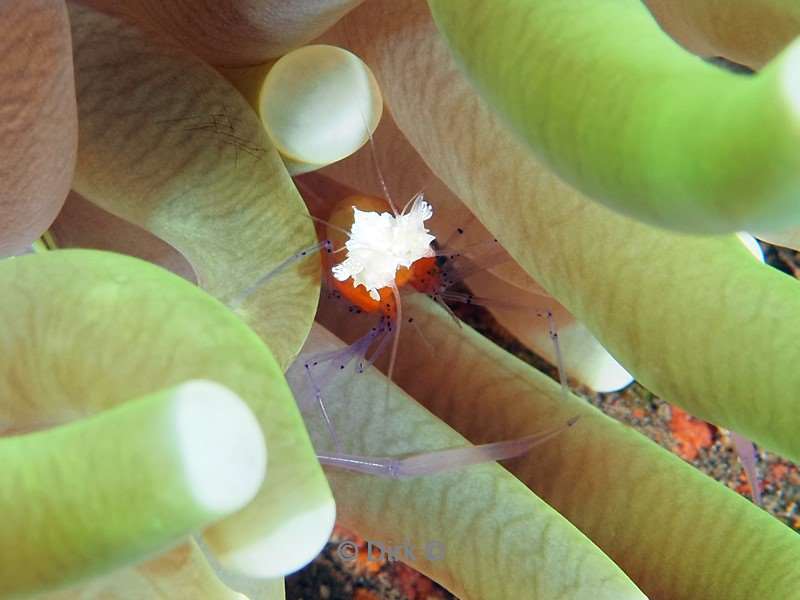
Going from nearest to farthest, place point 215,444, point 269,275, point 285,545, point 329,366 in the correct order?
1. point 215,444
2. point 285,545
3. point 269,275
4. point 329,366

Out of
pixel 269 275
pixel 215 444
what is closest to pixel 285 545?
pixel 215 444

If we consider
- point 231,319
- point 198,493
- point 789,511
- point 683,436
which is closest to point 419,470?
→ point 231,319

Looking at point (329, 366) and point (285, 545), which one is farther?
point (329, 366)

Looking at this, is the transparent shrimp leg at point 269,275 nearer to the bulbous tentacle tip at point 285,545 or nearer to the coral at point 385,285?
the coral at point 385,285

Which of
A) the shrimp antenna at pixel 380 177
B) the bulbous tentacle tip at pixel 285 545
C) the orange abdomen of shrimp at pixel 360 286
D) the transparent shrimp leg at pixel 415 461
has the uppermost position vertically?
the bulbous tentacle tip at pixel 285 545

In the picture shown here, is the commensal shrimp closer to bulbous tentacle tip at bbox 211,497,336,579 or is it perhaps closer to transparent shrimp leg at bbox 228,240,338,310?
transparent shrimp leg at bbox 228,240,338,310

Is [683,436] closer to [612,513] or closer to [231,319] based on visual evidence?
[612,513]

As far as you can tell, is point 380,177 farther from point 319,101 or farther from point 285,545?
point 285,545

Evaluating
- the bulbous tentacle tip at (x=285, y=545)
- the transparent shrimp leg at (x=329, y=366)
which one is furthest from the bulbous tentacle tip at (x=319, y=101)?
the bulbous tentacle tip at (x=285, y=545)

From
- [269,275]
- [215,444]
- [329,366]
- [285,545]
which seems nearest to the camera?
[215,444]
